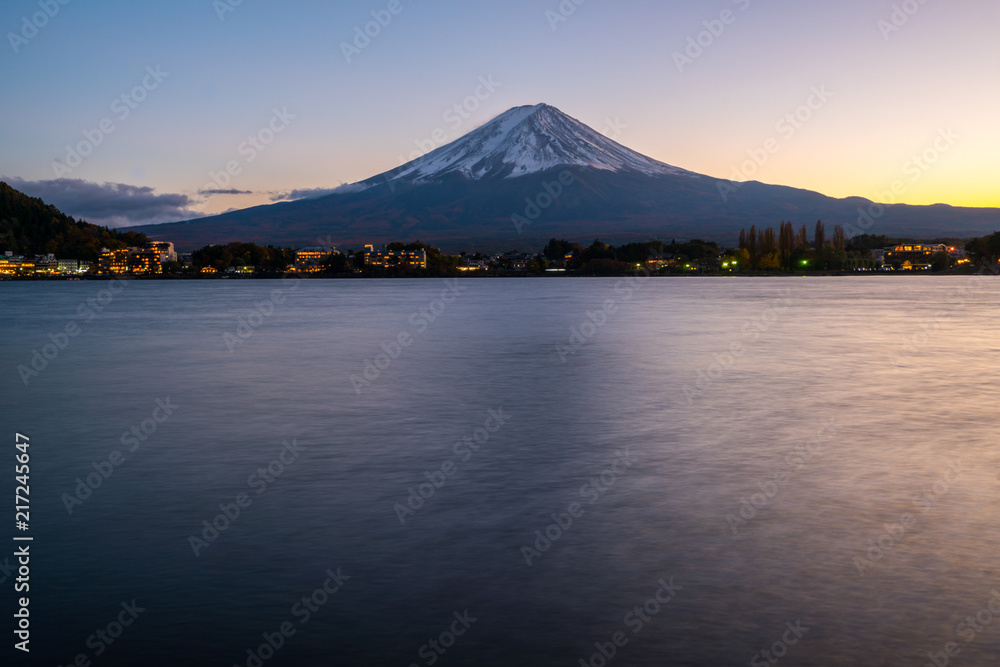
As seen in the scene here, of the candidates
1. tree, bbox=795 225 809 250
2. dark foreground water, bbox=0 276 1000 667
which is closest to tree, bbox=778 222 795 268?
tree, bbox=795 225 809 250

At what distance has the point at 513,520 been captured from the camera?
7547 millimetres

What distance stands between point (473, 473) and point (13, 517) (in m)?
4.47

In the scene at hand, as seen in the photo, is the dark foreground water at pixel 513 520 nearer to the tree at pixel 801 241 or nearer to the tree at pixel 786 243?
the tree at pixel 786 243

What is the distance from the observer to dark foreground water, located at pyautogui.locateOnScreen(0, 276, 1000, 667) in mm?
5098

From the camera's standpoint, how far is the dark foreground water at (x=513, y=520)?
510 cm

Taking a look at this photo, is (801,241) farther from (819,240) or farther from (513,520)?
(513,520)

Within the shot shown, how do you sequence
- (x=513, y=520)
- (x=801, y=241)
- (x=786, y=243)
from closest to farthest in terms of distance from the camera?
(x=513, y=520) < (x=786, y=243) < (x=801, y=241)

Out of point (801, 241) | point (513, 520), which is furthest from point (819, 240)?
point (513, 520)

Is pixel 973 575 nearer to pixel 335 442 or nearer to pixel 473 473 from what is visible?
pixel 473 473

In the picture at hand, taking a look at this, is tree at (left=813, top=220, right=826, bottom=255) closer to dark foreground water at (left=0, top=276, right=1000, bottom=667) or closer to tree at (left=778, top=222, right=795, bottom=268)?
tree at (left=778, top=222, right=795, bottom=268)

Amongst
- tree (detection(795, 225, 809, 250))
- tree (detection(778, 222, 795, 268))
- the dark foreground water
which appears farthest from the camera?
tree (detection(795, 225, 809, 250))

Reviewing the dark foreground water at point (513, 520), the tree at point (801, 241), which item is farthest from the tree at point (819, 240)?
the dark foreground water at point (513, 520)

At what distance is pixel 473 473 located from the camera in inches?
375

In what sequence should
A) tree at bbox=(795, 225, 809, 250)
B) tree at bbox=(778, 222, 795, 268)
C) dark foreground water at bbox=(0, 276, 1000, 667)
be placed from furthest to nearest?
tree at bbox=(795, 225, 809, 250)
tree at bbox=(778, 222, 795, 268)
dark foreground water at bbox=(0, 276, 1000, 667)
